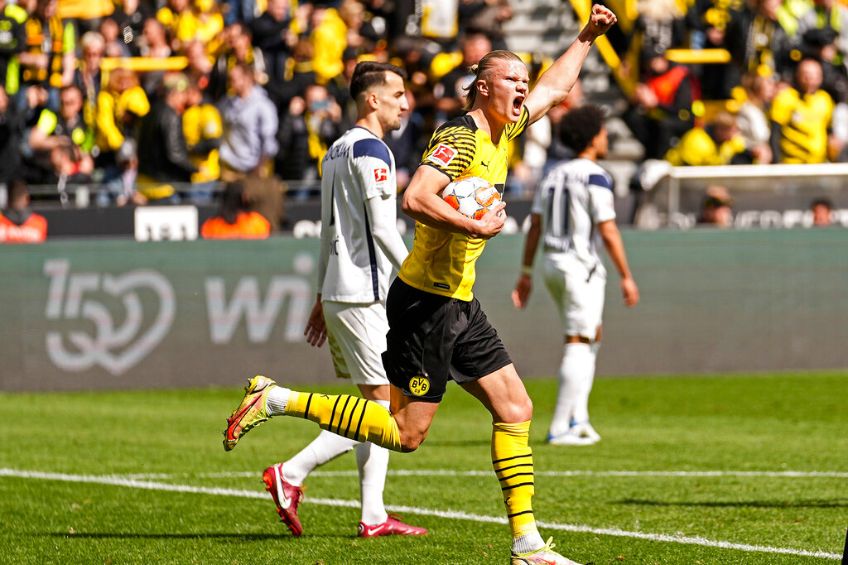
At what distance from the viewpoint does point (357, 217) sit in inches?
310

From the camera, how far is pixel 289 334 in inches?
642

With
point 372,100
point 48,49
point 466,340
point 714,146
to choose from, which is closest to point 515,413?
point 466,340

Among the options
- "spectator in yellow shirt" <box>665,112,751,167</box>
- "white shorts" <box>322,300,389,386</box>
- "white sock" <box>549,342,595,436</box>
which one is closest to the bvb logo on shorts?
"white shorts" <box>322,300,389,386</box>

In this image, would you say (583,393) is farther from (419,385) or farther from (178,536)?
(419,385)

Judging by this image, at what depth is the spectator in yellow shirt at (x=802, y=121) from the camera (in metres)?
19.7

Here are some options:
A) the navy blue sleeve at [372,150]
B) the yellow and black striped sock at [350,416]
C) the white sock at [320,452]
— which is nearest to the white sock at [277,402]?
the yellow and black striped sock at [350,416]

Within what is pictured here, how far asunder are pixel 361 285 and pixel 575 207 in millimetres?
4406

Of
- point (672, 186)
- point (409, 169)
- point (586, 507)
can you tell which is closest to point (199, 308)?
point (409, 169)

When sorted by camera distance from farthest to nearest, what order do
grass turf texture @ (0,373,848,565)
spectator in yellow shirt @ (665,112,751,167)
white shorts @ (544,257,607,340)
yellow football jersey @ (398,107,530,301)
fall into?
spectator in yellow shirt @ (665,112,751,167) → white shorts @ (544,257,607,340) → grass turf texture @ (0,373,848,565) → yellow football jersey @ (398,107,530,301)

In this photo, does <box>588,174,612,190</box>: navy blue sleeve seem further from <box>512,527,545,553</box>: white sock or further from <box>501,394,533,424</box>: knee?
<box>512,527,545,553</box>: white sock

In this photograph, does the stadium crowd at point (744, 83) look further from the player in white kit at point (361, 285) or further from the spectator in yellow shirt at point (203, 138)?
the player in white kit at point (361, 285)

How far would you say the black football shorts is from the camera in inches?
265

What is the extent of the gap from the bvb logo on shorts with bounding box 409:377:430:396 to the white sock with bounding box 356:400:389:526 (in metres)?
1.09

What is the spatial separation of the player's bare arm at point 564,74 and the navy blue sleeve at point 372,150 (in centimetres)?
83
